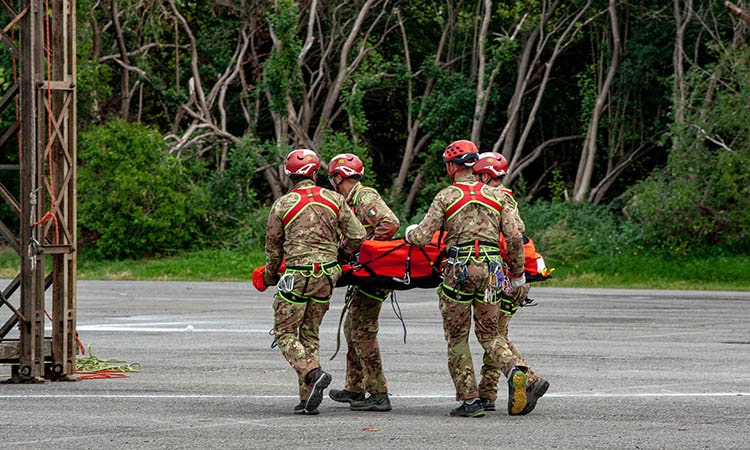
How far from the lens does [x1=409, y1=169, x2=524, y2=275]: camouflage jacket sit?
29.4 ft

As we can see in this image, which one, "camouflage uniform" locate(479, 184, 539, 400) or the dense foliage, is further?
the dense foliage

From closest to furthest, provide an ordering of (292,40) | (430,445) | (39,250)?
(430,445) < (39,250) < (292,40)

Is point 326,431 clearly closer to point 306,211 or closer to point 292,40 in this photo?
point 306,211

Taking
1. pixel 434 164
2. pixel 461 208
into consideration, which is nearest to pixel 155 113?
pixel 434 164

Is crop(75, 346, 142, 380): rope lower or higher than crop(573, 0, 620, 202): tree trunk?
lower

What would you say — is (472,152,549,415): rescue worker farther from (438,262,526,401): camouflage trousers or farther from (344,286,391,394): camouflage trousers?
(344,286,391,394): camouflage trousers

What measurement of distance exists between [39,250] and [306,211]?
10.8 ft

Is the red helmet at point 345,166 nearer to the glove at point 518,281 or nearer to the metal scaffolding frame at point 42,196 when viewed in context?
the glove at point 518,281

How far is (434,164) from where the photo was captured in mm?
38156

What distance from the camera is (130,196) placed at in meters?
32.5

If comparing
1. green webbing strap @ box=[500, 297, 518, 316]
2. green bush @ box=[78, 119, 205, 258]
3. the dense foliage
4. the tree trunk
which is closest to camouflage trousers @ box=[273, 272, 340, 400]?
green webbing strap @ box=[500, 297, 518, 316]

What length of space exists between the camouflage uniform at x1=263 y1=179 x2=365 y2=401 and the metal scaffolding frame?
2.93 metres

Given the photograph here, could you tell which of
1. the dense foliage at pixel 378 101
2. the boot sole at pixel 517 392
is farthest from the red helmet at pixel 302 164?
the dense foliage at pixel 378 101

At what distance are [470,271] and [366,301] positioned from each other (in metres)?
0.97
